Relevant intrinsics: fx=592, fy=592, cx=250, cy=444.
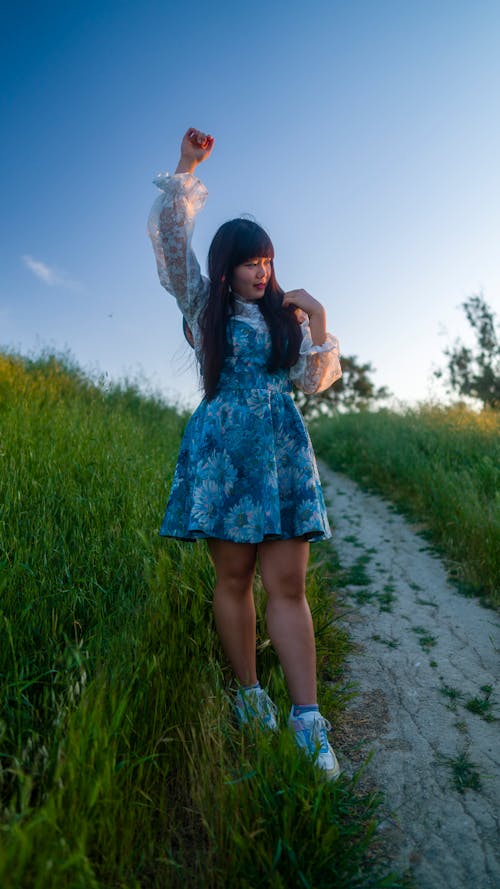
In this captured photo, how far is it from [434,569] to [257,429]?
2.92m

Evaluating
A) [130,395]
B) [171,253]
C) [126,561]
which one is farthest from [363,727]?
[130,395]

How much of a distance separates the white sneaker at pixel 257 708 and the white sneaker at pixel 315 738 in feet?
0.27

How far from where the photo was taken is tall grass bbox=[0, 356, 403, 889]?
154 centimetres

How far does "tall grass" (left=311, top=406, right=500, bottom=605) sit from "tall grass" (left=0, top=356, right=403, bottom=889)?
4.97 ft

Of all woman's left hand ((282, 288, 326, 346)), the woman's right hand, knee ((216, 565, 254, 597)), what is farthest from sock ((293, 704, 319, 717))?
the woman's right hand

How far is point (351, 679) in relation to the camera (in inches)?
117

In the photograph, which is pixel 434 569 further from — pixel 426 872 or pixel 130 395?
pixel 130 395

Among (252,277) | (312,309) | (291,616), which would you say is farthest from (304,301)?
(291,616)

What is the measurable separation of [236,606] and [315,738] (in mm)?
553

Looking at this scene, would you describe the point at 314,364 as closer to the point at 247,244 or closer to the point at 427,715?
the point at 247,244

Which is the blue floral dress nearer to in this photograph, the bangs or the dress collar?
the dress collar

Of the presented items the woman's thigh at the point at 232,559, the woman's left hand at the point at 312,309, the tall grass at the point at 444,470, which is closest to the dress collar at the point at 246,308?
the woman's left hand at the point at 312,309

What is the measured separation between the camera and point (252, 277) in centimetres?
237

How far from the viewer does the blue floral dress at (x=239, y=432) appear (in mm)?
2221
